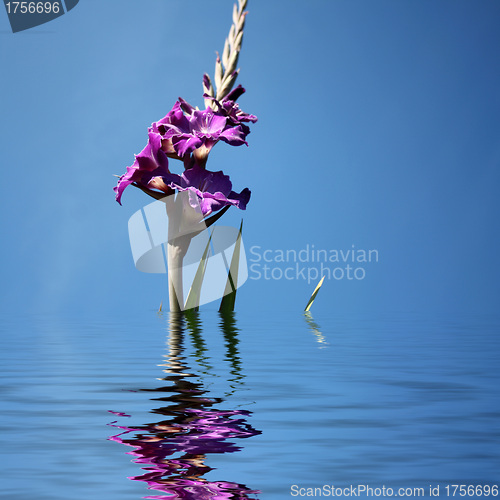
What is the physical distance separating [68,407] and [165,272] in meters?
3.05

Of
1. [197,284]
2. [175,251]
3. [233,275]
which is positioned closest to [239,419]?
[175,251]

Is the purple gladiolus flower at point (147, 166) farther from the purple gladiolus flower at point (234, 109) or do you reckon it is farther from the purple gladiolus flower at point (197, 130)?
the purple gladiolus flower at point (234, 109)

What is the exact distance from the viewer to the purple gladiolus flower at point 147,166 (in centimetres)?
457

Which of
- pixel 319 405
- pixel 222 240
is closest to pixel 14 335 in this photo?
pixel 222 240

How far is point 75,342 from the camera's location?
14.0 ft

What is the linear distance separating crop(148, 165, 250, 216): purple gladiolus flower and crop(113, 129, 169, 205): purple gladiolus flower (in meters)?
0.06

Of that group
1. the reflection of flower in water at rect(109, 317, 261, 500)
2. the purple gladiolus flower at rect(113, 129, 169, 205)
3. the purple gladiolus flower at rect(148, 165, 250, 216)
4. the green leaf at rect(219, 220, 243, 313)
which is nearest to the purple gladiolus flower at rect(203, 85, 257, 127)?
the purple gladiolus flower at rect(148, 165, 250, 216)

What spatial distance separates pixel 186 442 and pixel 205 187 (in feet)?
→ 10.6

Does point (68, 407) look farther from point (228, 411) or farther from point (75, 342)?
point (75, 342)

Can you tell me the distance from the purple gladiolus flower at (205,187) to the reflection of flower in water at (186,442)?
2.41m

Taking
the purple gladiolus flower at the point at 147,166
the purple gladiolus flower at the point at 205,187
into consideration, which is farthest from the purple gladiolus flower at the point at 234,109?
the purple gladiolus flower at the point at 147,166

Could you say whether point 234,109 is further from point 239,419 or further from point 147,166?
point 239,419

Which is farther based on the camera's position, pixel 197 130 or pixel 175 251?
pixel 175 251

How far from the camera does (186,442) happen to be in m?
1.54
